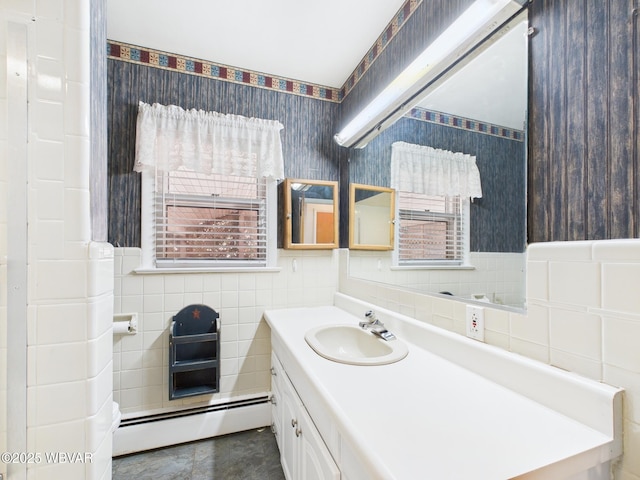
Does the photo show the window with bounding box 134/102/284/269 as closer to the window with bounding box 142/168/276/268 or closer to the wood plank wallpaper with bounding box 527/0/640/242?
the window with bounding box 142/168/276/268

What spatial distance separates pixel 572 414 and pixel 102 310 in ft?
4.61

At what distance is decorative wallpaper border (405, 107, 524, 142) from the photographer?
39.7 inches

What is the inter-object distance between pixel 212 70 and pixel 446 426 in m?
2.34

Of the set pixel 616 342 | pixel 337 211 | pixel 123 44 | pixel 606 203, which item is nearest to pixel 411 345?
pixel 616 342

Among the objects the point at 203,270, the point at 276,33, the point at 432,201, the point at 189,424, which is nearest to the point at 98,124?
the point at 203,270

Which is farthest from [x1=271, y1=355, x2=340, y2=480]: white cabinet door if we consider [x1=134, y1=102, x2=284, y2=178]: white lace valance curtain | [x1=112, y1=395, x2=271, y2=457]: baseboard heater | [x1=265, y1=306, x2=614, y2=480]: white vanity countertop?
[x1=134, y1=102, x2=284, y2=178]: white lace valance curtain

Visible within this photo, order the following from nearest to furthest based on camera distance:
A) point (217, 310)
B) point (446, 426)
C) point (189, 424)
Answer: point (446, 426) < point (189, 424) < point (217, 310)

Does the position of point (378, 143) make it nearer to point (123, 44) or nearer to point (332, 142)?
point (332, 142)

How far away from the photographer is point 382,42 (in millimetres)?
1756

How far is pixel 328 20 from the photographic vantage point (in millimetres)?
1625

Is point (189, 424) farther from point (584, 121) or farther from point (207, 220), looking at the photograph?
point (584, 121)

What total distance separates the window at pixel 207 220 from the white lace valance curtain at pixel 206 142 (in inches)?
3.7

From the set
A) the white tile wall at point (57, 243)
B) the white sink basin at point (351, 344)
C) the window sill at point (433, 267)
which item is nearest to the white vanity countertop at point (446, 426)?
the white sink basin at point (351, 344)

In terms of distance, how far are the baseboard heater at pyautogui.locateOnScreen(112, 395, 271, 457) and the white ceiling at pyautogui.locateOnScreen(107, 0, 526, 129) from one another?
220 cm
